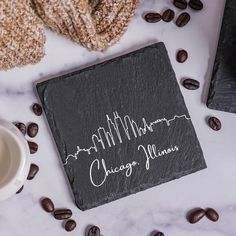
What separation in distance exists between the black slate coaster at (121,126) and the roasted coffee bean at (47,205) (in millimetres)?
49

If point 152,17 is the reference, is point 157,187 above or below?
below

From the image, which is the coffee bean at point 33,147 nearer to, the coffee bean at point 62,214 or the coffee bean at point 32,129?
the coffee bean at point 32,129

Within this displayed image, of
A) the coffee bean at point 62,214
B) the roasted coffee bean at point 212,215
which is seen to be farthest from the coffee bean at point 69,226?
the roasted coffee bean at point 212,215

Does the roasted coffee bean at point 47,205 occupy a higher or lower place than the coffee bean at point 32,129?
lower

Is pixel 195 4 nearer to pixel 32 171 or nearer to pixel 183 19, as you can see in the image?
pixel 183 19

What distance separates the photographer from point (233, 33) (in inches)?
49.9

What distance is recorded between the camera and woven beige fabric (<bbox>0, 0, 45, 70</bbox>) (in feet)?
3.87

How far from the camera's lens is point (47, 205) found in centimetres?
126

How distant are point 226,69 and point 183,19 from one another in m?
0.12

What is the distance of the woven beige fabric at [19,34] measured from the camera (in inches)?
46.4

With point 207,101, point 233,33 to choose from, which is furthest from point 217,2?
point 207,101

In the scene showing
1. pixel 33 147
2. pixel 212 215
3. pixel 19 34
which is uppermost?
pixel 19 34

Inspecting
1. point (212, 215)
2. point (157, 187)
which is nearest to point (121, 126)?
point (157, 187)

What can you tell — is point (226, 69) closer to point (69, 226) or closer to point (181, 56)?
point (181, 56)
